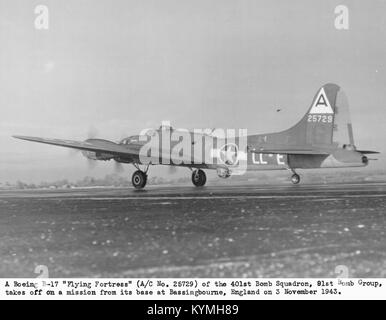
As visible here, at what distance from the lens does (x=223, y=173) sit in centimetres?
2803

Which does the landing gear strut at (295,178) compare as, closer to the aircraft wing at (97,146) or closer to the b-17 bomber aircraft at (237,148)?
the b-17 bomber aircraft at (237,148)

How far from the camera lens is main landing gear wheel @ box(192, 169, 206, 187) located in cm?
3025

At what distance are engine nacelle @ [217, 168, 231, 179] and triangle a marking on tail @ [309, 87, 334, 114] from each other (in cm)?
722

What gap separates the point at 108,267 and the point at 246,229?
3.50m

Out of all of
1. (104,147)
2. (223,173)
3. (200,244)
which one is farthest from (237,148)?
(200,244)

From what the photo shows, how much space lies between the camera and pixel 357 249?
7227 mm

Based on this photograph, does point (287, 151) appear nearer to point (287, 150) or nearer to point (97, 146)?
point (287, 150)

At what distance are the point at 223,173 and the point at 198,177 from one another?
106 inches

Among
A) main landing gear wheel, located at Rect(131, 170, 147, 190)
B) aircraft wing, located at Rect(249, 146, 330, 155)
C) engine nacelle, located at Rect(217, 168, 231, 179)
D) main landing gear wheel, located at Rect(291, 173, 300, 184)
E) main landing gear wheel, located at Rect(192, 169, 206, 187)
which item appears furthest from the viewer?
main landing gear wheel, located at Rect(291, 173, 300, 184)

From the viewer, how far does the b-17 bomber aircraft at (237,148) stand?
28031 mm

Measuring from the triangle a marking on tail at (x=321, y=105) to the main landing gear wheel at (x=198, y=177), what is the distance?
27.1 ft

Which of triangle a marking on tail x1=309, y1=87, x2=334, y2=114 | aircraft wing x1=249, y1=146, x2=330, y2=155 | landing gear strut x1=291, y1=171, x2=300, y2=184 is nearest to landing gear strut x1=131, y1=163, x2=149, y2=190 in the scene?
aircraft wing x1=249, y1=146, x2=330, y2=155

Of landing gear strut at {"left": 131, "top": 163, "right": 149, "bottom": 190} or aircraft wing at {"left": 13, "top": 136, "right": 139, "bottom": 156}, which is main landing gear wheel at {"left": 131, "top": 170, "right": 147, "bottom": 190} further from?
aircraft wing at {"left": 13, "top": 136, "right": 139, "bottom": 156}
